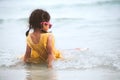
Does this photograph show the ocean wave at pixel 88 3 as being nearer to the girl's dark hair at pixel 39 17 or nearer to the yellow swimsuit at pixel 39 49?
the yellow swimsuit at pixel 39 49

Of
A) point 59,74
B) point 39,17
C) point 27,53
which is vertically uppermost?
point 39,17

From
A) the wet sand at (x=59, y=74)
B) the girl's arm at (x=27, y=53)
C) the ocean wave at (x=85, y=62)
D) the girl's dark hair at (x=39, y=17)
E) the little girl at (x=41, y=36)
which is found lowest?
the wet sand at (x=59, y=74)

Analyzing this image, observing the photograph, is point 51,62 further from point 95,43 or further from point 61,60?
point 95,43

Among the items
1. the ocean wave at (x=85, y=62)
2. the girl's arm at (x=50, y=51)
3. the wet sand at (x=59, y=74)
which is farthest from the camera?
the ocean wave at (x=85, y=62)

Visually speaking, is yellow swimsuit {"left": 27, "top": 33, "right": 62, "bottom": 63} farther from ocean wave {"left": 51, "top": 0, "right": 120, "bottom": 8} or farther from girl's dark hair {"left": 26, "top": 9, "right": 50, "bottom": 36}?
ocean wave {"left": 51, "top": 0, "right": 120, "bottom": 8}

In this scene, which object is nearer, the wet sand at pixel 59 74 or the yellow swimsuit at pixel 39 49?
the wet sand at pixel 59 74

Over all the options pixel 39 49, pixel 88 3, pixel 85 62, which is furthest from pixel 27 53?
pixel 88 3

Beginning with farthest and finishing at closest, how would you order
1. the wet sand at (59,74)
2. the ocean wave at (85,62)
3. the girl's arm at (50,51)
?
1. the ocean wave at (85,62)
2. the girl's arm at (50,51)
3. the wet sand at (59,74)

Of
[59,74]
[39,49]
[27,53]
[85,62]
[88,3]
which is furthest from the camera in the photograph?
[88,3]

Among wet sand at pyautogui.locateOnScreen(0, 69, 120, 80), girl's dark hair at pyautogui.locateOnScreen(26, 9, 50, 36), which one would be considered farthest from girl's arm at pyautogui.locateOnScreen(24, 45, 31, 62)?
girl's dark hair at pyautogui.locateOnScreen(26, 9, 50, 36)

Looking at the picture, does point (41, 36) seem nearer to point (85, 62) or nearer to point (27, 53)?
point (27, 53)

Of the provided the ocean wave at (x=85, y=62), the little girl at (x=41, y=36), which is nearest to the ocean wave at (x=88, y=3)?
the ocean wave at (x=85, y=62)

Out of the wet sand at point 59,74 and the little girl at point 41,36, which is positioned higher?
the little girl at point 41,36

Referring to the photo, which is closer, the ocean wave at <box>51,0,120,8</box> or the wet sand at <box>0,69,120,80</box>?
the wet sand at <box>0,69,120,80</box>
